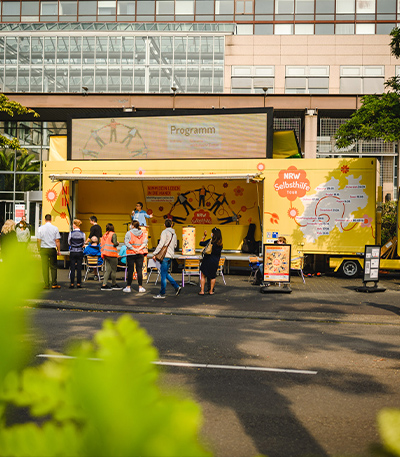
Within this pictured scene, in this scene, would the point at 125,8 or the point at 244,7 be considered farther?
the point at 125,8

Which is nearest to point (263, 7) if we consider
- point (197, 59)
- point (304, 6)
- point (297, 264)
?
point (304, 6)

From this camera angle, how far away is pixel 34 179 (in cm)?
2741

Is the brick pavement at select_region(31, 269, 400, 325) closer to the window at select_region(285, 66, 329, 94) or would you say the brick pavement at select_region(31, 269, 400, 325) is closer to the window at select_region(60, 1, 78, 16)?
the window at select_region(285, 66, 329, 94)

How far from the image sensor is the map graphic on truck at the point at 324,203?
49.8ft

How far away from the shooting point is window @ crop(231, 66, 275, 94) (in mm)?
31875

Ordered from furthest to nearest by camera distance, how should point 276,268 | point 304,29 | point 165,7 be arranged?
point 165,7 → point 304,29 → point 276,268

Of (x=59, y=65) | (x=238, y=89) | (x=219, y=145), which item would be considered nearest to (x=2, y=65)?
(x=59, y=65)

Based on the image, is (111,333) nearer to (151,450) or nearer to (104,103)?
(151,450)

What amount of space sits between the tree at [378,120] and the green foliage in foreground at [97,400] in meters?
14.7

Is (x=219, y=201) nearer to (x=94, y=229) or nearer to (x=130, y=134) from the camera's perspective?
(x=130, y=134)

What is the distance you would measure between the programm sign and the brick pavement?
4.78 metres

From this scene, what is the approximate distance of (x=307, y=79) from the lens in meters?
32.3

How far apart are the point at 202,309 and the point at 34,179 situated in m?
19.8

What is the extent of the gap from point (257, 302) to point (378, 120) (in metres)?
6.60
